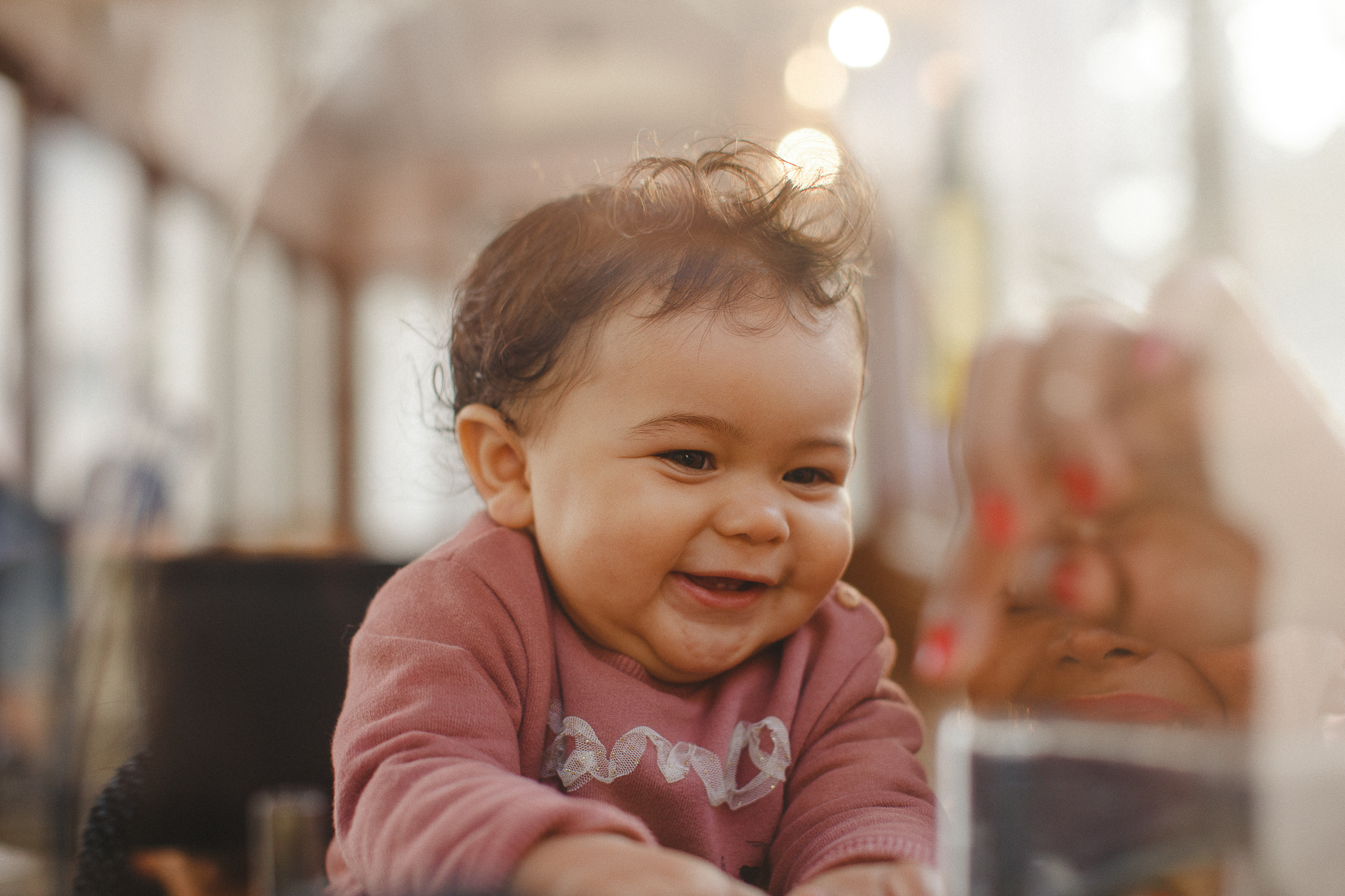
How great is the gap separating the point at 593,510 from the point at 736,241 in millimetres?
129

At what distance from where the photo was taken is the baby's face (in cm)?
39

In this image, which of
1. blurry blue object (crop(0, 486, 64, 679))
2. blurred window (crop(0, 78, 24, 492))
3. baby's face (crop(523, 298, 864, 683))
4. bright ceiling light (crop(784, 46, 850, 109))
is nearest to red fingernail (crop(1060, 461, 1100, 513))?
baby's face (crop(523, 298, 864, 683))

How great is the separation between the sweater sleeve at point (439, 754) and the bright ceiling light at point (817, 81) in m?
1.37

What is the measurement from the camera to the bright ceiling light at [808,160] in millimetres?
440

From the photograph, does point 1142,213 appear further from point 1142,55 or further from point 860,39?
point 860,39

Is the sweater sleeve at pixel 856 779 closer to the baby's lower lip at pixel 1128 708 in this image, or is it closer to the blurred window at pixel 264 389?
the baby's lower lip at pixel 1128 708

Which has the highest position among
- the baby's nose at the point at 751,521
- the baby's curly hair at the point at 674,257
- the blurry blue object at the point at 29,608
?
the baby's curly hair at the point at 674,257

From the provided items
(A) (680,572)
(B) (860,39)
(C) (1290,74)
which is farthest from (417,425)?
(B) (860,39)

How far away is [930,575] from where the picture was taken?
1.47 ft

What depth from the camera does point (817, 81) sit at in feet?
5.77

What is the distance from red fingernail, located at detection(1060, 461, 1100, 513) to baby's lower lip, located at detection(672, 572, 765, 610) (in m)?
0.15

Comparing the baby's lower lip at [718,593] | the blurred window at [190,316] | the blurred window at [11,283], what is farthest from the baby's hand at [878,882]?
the blurred window at [11,283]

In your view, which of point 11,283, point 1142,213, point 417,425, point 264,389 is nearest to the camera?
point 417,425

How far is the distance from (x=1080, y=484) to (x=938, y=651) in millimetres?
79
